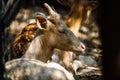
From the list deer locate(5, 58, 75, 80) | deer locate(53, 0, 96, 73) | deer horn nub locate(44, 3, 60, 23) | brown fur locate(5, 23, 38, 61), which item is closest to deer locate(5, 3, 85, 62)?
deer horn nub locate(44, 3, 60, 23)

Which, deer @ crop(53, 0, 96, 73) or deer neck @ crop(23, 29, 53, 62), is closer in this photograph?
deer neck @ crop(23, 29, 53, 62)

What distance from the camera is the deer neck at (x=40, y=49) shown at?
20.5ft

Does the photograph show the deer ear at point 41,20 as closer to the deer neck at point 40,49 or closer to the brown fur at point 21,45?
the deer neck at point 40,49

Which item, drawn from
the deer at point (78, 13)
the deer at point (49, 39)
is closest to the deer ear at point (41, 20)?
the deer at point (49, 39)

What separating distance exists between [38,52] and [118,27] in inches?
207

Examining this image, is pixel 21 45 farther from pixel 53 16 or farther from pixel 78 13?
pixel 53 16

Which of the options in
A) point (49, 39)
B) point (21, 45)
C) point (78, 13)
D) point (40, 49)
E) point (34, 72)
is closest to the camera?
point (34, 72)

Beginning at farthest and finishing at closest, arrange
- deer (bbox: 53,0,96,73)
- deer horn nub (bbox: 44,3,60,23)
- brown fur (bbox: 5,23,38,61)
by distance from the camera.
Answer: deer (bbox: 53,0,96,73), brown fur (bbox: 5,23,38,61), deer horn nub (bbox: 44,3,60,23)

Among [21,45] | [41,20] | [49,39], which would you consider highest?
[41,20]

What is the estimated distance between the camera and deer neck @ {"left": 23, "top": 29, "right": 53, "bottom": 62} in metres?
6.24

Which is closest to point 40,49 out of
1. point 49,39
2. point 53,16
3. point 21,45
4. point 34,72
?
point 49,39

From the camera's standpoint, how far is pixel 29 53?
6188 mm

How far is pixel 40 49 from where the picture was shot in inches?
253

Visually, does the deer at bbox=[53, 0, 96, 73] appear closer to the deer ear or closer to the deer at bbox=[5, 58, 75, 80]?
the deer ear
